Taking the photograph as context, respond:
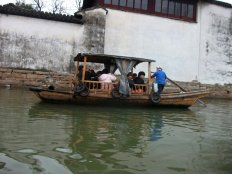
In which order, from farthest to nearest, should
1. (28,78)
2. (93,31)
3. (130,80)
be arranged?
1. (93,31)
2. (28,78)
3. (130,80)

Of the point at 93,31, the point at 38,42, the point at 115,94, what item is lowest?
the point at 115,94

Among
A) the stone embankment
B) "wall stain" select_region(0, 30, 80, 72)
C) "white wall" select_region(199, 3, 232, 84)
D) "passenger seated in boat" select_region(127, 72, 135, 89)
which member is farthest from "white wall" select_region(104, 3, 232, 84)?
"passenger seated in boat" select_region(127, 72, 135, 89)

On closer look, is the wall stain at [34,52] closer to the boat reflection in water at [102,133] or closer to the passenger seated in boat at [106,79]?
the passenger seated in boat at [106,79]

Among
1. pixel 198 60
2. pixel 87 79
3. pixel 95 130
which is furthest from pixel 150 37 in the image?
pixel 95 130

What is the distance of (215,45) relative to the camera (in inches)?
757

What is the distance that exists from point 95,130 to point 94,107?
12.5ft

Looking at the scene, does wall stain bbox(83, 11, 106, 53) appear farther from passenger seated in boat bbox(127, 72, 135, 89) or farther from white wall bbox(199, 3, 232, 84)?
passenger seated in boat bbox(127, 72, 135, 89)

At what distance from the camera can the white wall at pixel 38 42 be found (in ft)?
51.0

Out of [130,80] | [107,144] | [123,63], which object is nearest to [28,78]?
[123,63]

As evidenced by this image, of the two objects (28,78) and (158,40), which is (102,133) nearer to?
(28,78)

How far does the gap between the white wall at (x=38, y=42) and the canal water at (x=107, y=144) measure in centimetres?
730

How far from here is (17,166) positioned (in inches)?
156

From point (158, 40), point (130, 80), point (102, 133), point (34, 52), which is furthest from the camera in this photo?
point (158, 40)

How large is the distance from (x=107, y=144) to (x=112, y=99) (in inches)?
204
